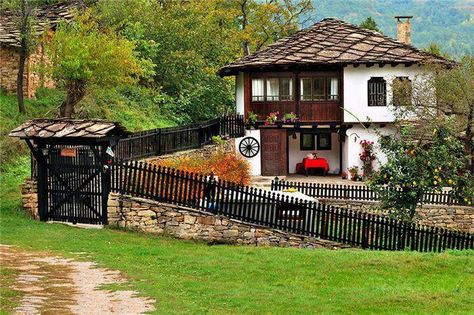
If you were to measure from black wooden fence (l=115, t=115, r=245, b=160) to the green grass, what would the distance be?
791cm

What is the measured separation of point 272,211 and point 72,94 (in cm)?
1322

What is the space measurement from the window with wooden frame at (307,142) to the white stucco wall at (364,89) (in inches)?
115

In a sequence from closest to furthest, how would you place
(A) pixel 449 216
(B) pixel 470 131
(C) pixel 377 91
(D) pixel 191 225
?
(D) pixel 191 225 < (A) pixel 449 216 < (B) pixel 470 131 < (C) pixel 377 91

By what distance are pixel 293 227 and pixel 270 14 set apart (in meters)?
33.6

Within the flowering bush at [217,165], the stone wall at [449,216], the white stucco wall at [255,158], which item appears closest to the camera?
the stone wall at [449,216]

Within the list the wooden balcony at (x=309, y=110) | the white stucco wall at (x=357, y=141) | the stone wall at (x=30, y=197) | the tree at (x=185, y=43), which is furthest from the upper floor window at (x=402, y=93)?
the stone wall at (x=30, y=197)

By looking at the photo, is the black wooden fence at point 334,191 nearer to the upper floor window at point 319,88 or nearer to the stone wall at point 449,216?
the stone wall at point 449,216

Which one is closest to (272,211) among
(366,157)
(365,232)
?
(365,232)

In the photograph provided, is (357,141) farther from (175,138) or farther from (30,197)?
(30,197)

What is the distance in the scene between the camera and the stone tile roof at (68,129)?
22.7 meters

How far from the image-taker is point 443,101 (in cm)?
3400

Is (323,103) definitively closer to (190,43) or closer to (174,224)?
(190,43)

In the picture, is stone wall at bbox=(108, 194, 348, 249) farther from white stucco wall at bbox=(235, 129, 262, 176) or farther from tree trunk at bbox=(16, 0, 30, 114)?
white stucco wall at bbox=(235, 129, 262, 176)

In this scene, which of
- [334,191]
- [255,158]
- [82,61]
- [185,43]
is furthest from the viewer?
[185,43]
